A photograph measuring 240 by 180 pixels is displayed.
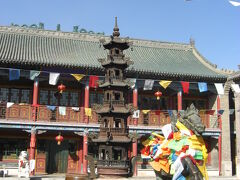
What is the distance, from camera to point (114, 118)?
10195mm

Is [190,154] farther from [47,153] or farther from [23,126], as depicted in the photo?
[47,153]

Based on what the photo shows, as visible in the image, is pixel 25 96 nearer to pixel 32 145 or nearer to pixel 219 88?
pixel 32 145

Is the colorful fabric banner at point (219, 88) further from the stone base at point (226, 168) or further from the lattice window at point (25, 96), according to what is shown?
the lattice window at point (25, 96)

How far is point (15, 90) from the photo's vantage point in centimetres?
2117

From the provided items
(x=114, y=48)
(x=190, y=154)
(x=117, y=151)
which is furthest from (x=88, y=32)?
(x=190, y=154)

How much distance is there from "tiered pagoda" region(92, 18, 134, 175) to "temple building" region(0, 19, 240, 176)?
641cm

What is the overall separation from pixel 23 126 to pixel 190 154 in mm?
12824

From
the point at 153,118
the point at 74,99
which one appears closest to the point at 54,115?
the point at 74,99

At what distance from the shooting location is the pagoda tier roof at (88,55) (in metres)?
20.1

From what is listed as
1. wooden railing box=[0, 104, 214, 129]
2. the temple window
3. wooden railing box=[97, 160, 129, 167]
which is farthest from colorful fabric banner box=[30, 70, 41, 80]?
wooden railing box=[97, 160, 129, 167]

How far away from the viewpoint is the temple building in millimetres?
19394

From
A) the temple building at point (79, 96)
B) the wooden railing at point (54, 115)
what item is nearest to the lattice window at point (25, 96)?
the temple building at point (79, 96)

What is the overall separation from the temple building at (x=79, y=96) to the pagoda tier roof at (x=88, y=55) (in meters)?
0.06

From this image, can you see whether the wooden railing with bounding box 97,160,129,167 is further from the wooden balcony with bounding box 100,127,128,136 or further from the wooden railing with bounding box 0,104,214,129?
the wooden railing with bounding box 0,104,214,129
